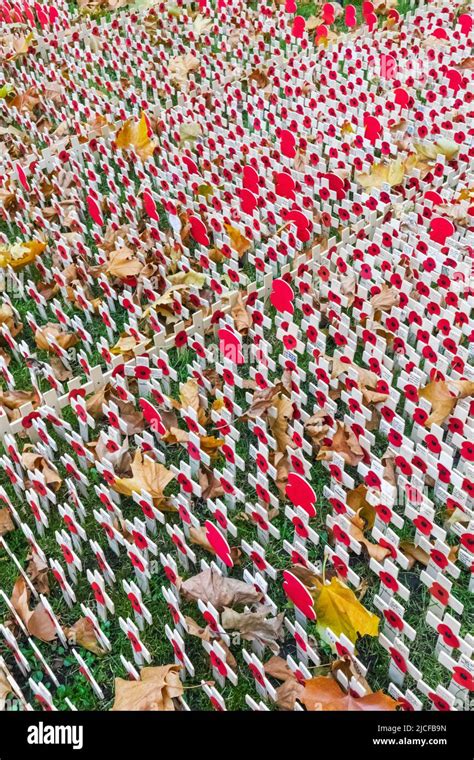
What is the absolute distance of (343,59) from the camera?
689cm

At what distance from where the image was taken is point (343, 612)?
261 centimetres

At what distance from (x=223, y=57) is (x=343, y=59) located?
1165 mm

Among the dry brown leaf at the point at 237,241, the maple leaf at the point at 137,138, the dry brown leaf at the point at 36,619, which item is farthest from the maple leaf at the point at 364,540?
the maple leaf at the point at 137,138

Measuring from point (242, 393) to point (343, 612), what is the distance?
1.44 m

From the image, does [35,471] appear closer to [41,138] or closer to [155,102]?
[41,138]

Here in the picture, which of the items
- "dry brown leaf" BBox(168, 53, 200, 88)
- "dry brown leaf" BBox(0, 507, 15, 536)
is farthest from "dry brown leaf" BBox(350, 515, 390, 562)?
"dry brown leaf" BBox(168, 53, 200, 88)

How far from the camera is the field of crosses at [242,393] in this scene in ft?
8.80

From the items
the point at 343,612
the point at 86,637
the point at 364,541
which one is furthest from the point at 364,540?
the point at 86,637

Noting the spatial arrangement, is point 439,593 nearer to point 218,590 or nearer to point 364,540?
point 364,540

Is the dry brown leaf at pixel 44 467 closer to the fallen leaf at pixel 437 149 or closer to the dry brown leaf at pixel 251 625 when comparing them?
the dry brown leaf at pixel 251 625

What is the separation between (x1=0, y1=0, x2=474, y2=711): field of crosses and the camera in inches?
106

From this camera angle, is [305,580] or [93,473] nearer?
[305,580]
